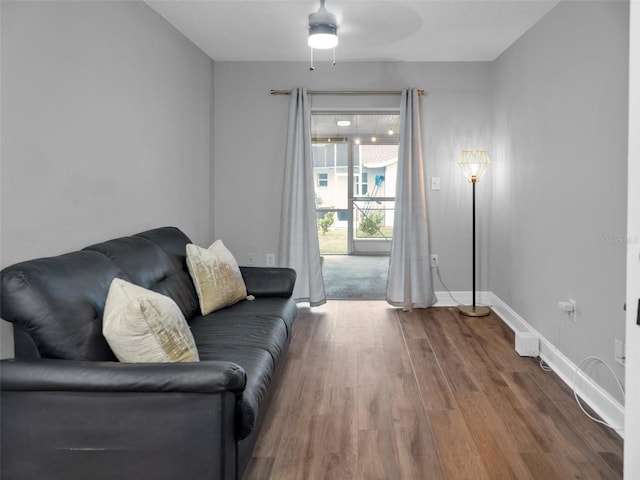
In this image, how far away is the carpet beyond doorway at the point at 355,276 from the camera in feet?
15.9

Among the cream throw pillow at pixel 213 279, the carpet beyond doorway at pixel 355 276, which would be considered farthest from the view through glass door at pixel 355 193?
the cream throw pillow at pixel 213 279

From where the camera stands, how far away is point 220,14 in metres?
3.33

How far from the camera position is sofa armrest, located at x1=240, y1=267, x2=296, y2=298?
3.26 m

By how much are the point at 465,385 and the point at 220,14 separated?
3106mm

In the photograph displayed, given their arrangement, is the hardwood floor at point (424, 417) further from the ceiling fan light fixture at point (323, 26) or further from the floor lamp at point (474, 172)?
the ceiling fan light fixture at point (323, 26)

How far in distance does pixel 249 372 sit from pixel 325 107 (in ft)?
→ 10.8

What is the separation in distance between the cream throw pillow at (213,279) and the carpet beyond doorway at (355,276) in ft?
6.16

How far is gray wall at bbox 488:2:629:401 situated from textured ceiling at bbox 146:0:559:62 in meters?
0.28

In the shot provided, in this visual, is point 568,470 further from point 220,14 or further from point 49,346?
point 220,14

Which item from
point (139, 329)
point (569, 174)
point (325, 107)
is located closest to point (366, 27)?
point (325, 107)

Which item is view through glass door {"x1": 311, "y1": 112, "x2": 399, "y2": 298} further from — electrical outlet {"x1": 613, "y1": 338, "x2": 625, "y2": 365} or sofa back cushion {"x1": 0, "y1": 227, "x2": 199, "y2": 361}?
sofa back cushion {"x1": 0, "y1": 227, "x2": 199, "y2": 361}

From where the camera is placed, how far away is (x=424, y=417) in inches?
95.1

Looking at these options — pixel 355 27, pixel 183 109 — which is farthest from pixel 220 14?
pixel 355 27

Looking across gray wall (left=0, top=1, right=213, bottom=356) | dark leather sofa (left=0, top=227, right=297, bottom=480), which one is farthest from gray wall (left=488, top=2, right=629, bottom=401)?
gray wall (left=0, top=1, right=213, bottom=356)
